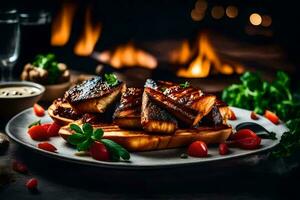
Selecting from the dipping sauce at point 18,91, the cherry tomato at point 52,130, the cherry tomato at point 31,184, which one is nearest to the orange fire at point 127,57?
the dipping sauce at point 18,91

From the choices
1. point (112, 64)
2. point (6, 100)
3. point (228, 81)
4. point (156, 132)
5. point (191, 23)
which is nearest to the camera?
point (156, 132)

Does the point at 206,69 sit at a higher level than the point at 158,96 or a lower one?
lower

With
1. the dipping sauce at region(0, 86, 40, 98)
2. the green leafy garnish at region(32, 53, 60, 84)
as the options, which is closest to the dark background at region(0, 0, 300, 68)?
the green leafy garnish at region(32, 53, 60, 84)

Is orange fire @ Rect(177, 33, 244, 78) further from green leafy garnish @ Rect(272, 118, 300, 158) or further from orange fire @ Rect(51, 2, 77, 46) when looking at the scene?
green leafy garnish @ Rect(272, 118, 300, 158)

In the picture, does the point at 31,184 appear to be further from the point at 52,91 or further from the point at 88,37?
the point at 88,37

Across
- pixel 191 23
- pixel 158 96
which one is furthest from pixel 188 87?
pixel 191 23

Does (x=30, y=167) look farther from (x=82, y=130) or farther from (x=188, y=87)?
(x=188, y=87)
